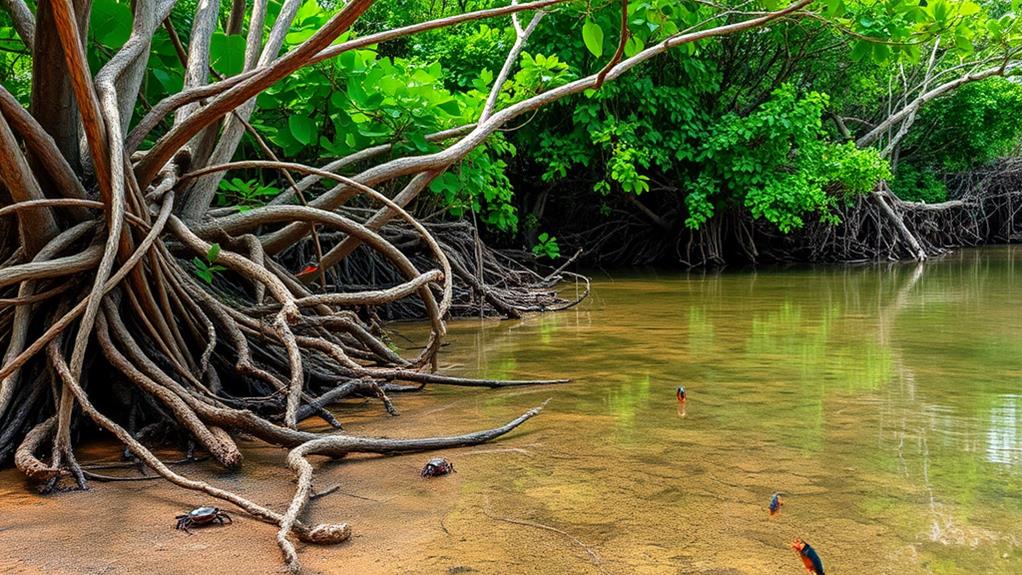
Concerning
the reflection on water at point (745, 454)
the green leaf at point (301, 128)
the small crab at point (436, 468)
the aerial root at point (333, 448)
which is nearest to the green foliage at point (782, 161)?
the reflection on water at point (745, 454)

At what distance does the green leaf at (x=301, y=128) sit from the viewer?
4051 millimetres

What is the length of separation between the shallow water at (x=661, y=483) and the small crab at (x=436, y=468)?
0.03 meters

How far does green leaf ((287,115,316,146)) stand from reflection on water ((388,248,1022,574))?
4.16ft

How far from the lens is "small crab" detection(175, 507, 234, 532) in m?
1.79

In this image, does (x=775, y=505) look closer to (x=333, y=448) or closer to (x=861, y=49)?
(x=333, y=448)

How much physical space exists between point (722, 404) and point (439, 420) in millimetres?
959

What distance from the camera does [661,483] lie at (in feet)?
6.63

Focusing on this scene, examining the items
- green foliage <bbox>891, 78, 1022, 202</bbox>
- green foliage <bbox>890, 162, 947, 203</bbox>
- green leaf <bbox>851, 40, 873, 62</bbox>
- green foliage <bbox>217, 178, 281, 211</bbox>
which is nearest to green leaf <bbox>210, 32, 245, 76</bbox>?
green foliage <bbox>217, 178, 281, 211</bbox>

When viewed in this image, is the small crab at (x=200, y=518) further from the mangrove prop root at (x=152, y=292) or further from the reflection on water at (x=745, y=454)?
the reflection on water at (x=745, y=454)

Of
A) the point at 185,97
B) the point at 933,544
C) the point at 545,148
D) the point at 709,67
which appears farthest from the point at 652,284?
the point at 933,544

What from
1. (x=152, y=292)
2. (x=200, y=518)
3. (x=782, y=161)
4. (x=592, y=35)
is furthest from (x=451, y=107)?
(x=782, y=161)

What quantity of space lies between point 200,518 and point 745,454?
53.5 inches

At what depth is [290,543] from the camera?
164cm

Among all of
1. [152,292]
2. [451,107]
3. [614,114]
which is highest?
[614,114]
